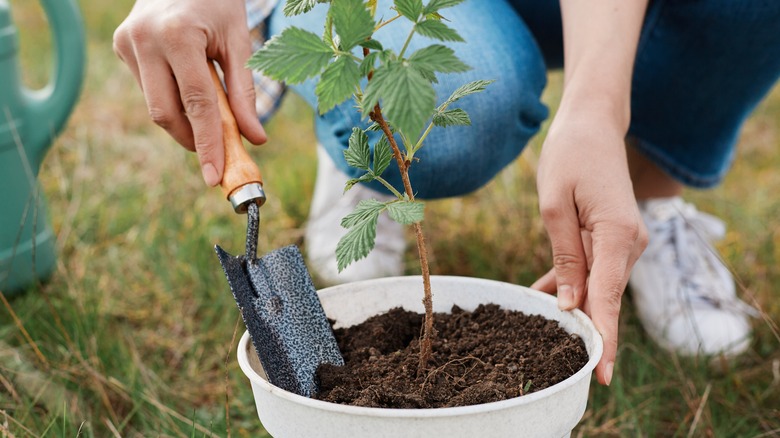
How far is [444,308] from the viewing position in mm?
1267

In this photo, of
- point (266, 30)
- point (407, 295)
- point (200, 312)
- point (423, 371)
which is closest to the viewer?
point (423, 371)

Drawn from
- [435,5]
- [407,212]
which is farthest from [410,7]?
[407,212]

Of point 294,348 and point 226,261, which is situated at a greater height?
point 226,261

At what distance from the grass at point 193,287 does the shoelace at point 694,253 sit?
0.11m

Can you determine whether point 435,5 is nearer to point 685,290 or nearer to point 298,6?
point 298,6

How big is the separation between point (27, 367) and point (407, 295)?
0.88m

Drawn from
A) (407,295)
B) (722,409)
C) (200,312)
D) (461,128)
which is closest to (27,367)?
(200,312)

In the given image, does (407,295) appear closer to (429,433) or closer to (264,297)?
(264,297)

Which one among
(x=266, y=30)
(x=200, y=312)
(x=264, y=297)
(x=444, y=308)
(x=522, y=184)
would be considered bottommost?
(x=522, y=184)

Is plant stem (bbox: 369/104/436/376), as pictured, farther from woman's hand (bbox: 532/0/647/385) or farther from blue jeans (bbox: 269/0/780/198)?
blue jeans (bbox: 269/0/780/198)

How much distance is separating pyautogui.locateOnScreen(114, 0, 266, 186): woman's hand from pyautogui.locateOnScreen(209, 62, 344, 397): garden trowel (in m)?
0.03

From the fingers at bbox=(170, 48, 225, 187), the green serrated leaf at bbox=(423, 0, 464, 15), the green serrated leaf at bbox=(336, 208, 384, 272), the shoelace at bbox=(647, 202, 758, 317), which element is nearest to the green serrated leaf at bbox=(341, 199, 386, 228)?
the green serrated leaf at bbox=(336, 208, 384, 272)

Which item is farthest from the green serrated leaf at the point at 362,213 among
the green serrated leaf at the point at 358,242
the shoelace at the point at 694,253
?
the shoelace at the point at 694,253

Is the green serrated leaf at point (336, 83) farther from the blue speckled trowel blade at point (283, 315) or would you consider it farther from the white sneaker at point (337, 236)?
the white sneaker at point (337, 236)
